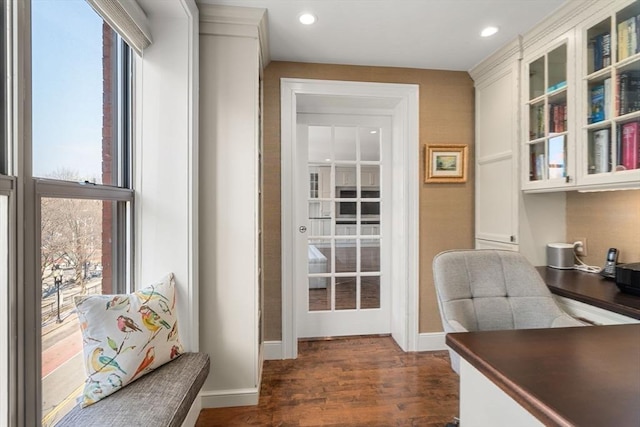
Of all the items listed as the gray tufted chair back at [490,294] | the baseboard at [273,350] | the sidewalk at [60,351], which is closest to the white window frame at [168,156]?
the sidewalk at [60,351]

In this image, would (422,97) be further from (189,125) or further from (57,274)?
(57,274)

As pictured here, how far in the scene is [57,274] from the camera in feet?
3.84

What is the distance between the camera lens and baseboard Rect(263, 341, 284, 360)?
7.94 ft

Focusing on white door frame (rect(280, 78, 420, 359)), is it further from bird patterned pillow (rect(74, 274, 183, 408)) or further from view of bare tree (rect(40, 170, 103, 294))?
view of bare tree (rect(40, 170, 103, 294))

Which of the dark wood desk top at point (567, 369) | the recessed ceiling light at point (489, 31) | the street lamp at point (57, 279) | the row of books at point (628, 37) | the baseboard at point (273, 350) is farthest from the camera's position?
the baseboard at point (273, 350)

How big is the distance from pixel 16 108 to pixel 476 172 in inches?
111

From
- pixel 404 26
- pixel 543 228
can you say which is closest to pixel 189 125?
pixel 404 26

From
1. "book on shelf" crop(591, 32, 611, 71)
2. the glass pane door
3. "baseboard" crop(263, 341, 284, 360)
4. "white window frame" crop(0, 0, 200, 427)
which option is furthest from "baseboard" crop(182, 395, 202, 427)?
"book on shelf" crop(591, 32, 611, 71)

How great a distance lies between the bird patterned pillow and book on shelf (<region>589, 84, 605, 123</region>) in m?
2.49

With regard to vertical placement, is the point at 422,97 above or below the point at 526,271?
above

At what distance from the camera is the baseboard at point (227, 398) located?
1.86 meters

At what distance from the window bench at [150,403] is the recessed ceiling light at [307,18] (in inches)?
80.5

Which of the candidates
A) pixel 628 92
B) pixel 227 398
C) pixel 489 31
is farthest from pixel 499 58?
pixel 227 398

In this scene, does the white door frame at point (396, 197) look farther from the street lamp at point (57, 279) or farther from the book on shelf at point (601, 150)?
the street lamp at point (57, 279)
